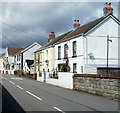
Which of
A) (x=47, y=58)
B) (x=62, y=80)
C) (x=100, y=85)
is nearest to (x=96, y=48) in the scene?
(x=62, y=80)

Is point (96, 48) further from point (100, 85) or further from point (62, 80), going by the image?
point (100, 85)

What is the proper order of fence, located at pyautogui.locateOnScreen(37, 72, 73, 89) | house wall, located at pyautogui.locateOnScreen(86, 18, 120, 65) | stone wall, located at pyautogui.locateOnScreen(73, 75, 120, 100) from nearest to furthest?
1. stone wall, located at pyautogui.locateOnScreen(73, 75, 120, 100)
2. fence, located at pyautogui.locateOnScreen(37, 72, 73, 89)
3. house wall, located at pyautogui.locateOnScreen(86, 18, 120, 65)

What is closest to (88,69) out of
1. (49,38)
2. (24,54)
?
(49,38)

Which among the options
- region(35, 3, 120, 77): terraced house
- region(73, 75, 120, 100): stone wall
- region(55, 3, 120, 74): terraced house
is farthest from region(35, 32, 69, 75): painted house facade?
region(73, 75, 120, 100): stone wall

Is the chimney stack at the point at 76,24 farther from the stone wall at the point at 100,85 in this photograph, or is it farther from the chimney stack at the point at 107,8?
the stone wall at the point at 100,85

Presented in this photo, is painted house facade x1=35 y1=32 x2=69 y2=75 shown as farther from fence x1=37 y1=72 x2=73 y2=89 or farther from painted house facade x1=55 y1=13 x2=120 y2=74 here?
painted house facade x1=55 y1=13 x2=120 y2=74

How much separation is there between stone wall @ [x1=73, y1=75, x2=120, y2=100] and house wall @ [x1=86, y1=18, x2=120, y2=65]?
21.1 ft

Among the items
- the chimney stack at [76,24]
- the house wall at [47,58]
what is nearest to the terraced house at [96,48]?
the chimney stack at [76,24]

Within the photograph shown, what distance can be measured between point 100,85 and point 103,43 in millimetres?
11226

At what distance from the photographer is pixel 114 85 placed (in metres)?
13.5

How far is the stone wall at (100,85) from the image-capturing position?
13.3m

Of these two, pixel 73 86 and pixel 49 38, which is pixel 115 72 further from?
pixel 49 38

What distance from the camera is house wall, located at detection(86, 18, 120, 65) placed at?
974 inches

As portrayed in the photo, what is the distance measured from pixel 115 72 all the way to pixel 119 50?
4.71 metres
